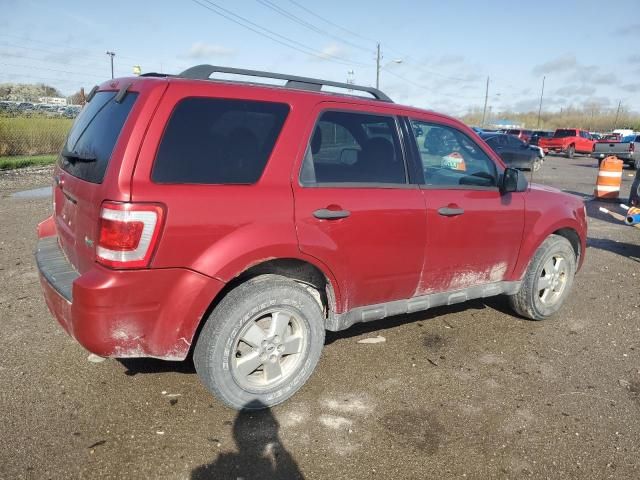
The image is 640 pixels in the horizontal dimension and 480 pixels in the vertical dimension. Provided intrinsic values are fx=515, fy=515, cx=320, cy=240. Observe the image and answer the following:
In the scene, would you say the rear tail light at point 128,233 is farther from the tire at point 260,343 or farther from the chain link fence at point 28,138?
the chain link fence at point 28,138

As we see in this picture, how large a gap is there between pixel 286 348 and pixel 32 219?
6609mm

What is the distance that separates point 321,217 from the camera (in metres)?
3.11

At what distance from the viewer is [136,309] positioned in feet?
8.77

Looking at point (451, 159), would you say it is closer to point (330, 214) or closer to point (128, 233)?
point (330, 214)

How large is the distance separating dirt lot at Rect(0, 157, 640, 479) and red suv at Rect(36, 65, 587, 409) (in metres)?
0.39

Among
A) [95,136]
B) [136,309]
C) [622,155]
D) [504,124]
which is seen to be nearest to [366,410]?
[136,309]

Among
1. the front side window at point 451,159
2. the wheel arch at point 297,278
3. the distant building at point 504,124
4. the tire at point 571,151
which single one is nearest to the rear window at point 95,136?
the wheel arch at point 297,278

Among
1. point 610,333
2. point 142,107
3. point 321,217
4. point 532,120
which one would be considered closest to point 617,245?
point 610,333

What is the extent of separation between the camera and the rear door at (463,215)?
3740 mm

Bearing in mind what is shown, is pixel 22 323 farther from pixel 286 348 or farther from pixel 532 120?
pixel 532 120

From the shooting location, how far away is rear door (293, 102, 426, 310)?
10.3 ft

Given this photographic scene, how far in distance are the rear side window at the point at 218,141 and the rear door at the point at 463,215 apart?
1224 mm

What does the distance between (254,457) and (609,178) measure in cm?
1218

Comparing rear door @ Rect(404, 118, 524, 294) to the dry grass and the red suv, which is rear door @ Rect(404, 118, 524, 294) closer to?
the red suv
